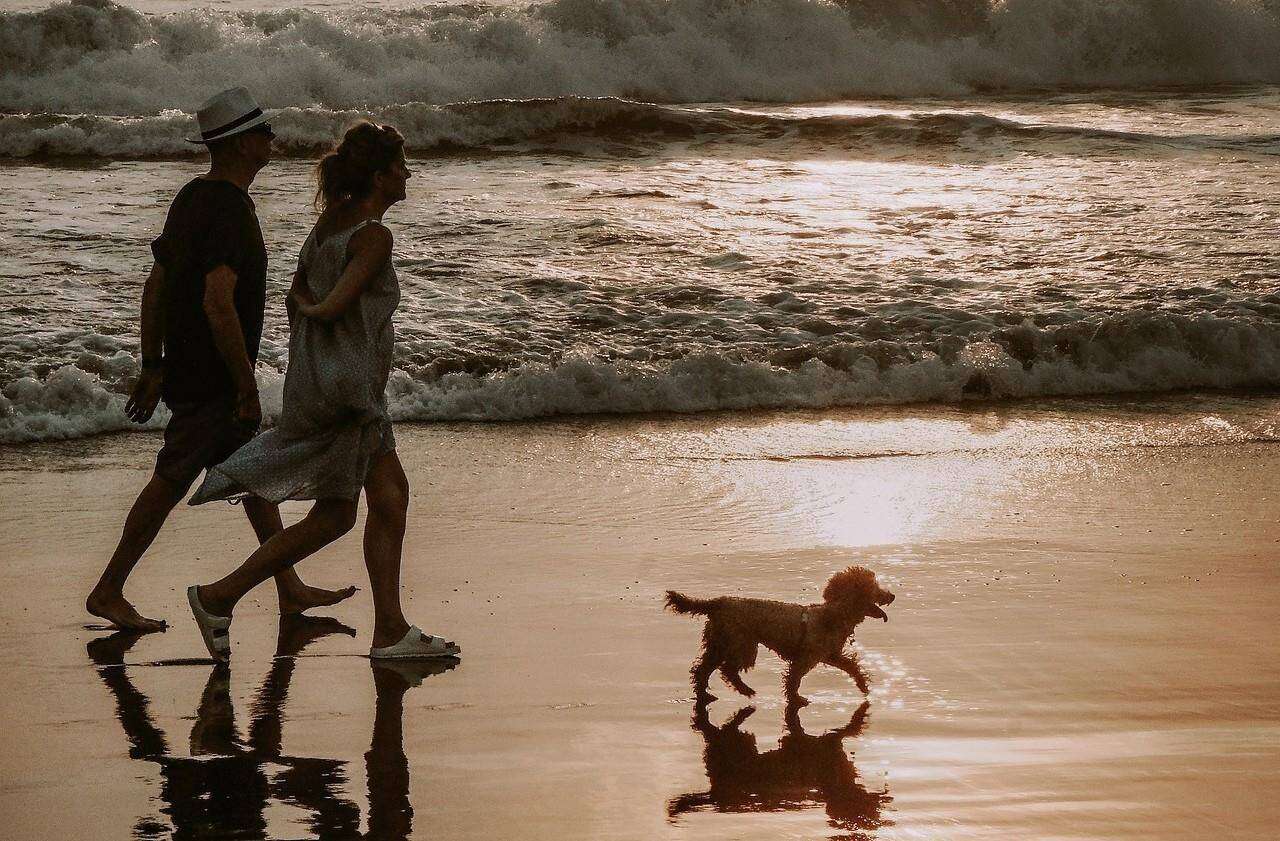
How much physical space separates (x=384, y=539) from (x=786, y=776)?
1.56 metres

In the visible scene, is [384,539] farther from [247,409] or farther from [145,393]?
[145,393]

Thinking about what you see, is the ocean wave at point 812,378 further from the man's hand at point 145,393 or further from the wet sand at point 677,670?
the man's hand at point 145,393

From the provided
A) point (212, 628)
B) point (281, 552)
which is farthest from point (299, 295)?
point (212, 628)

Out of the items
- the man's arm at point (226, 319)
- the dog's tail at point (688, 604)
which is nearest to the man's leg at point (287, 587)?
the man's arm at point (226, 319)

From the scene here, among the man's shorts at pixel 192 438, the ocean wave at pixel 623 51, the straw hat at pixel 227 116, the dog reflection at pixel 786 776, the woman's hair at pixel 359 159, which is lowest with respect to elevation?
the dog reflection at pixel 786 776

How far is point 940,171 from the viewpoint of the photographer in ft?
52.6

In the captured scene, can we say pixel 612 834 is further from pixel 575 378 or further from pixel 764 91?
pixel 764 91

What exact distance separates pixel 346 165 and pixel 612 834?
214 centimetres

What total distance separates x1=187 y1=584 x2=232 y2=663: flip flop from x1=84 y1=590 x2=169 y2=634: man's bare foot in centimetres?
41

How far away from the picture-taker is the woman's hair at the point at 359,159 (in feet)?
14.4

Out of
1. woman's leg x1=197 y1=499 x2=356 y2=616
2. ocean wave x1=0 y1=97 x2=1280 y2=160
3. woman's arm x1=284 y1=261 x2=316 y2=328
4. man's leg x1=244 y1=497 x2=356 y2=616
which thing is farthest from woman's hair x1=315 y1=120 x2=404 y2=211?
ocean wave x1=0 y1=97 x2=1280 y2=160

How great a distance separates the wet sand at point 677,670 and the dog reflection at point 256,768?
0.01 meters

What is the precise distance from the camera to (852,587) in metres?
4.30

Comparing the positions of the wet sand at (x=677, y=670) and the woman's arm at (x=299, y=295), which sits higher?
the woman's arm at (x=299, y=295)
